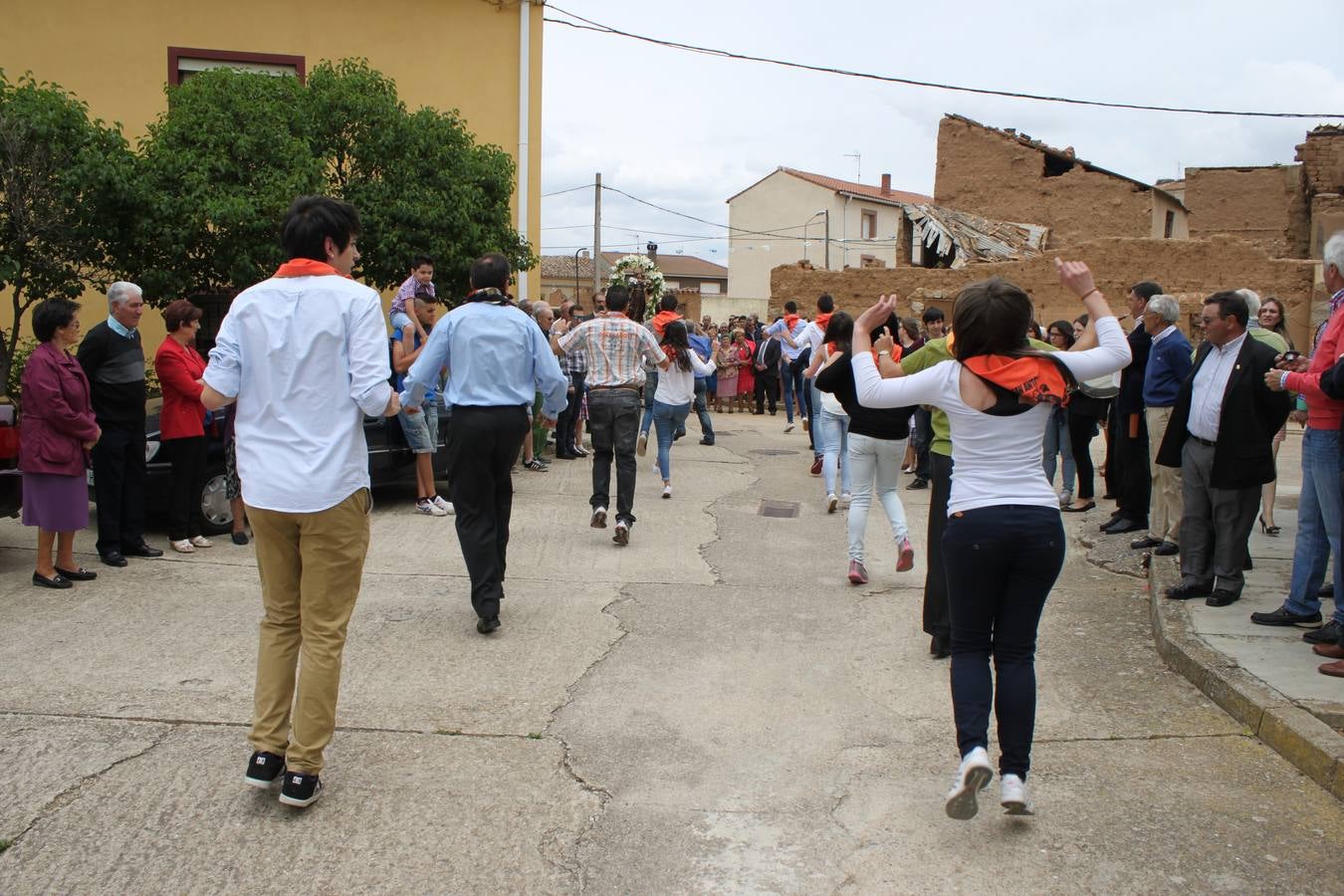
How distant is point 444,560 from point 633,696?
307cm

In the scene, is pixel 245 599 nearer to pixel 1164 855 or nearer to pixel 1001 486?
pixel 1001 486

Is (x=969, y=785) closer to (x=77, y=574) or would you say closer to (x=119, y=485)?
(x=77, y=574)

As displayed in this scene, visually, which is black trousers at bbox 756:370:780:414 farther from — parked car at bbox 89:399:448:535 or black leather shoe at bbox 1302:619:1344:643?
black leather shoe at bbox 1302:619:1344:643

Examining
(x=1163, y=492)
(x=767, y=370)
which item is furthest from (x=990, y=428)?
(x=767, y=370)

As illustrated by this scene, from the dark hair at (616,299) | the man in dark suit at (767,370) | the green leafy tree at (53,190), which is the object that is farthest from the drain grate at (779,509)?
the man in dark suit at (767,370)

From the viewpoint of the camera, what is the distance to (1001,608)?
3812 mm

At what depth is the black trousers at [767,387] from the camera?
Answer: 20.1m

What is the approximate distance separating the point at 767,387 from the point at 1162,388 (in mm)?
11947

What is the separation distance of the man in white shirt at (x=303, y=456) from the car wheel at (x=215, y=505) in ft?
15.6

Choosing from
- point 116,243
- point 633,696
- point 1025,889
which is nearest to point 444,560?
point 633,696

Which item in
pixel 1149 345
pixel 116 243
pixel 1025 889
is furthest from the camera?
pixel 116 243

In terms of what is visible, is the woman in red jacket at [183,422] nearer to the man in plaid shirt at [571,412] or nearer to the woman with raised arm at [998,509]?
the man in plaid shirt at [571,412]

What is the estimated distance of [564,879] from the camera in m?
3.44

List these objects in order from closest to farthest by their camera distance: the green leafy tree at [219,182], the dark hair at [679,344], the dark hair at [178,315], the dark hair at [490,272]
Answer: the dark hair at [490,272] → the dark hair at [178,315] → the dark hair at [679,344] → the green leafy tree at [219,182]
